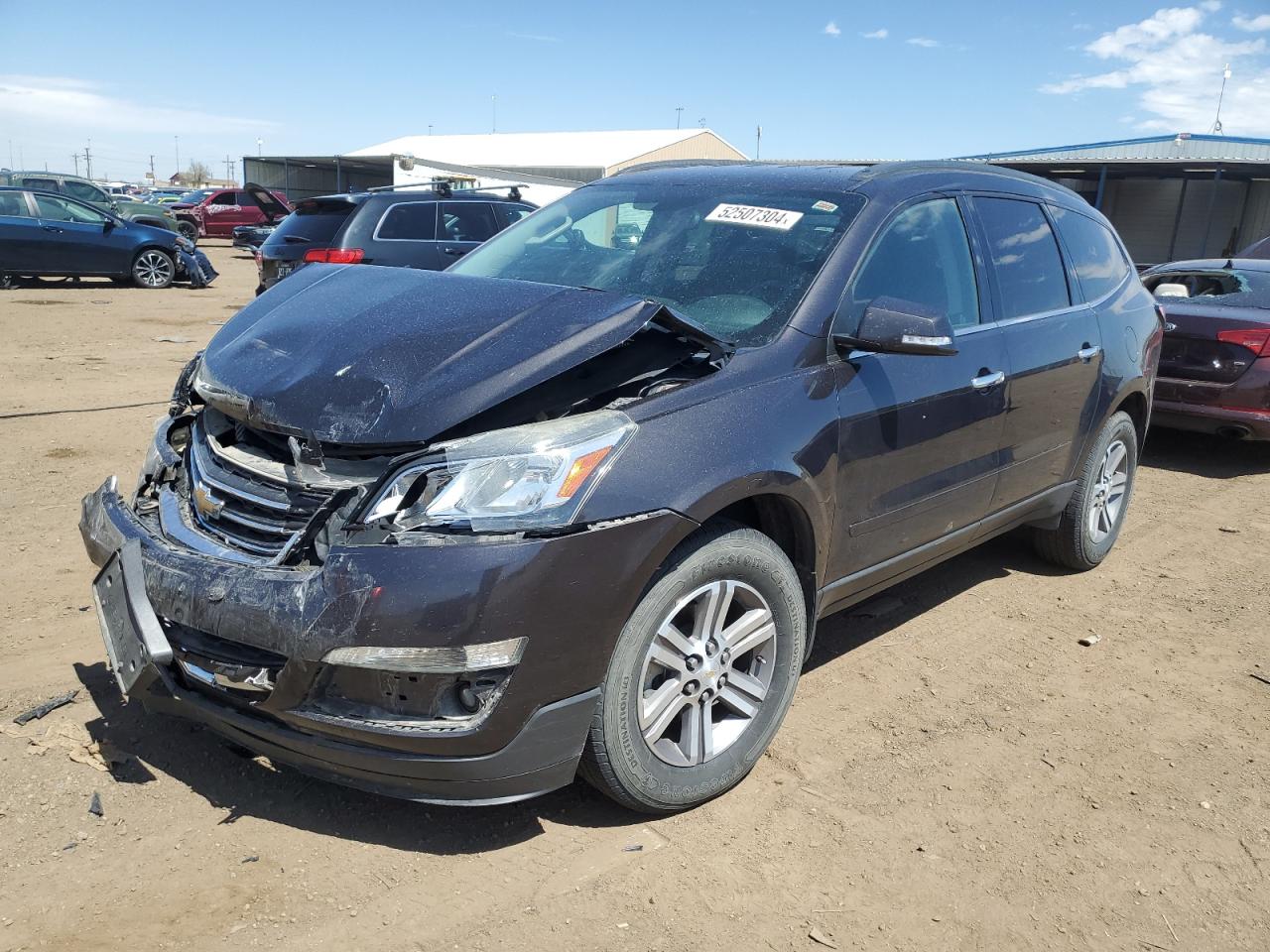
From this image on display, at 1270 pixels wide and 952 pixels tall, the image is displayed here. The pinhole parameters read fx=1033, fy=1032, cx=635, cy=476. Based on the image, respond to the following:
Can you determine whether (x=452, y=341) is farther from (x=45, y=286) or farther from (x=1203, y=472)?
(x=45, y=286)

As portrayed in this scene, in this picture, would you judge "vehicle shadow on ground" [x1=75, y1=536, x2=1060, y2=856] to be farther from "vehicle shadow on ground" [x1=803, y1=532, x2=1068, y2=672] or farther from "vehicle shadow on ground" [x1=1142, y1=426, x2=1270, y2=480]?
"vehicle shadow on ground" [x1=1142, y1=426, x2=1270, y2=480]

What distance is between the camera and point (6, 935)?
2.40m

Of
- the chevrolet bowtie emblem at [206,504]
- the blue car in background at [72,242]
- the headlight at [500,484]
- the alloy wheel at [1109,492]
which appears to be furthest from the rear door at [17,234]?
the headlight at [500,484]

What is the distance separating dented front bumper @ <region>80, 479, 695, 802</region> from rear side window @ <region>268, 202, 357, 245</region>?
32.0ft

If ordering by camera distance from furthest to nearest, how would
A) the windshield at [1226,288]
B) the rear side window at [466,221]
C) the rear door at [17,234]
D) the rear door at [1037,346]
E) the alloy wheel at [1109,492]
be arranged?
the rear door at [17,234]
the rear side window at [466,221]
the windshield at [1226,288]
the alloy wheel at [1109,492]
the rear door at [1037,346]

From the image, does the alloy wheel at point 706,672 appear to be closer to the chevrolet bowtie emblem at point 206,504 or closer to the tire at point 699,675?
the tire at point 699,675

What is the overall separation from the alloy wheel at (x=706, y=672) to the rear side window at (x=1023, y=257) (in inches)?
73.8

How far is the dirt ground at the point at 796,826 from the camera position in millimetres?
2564

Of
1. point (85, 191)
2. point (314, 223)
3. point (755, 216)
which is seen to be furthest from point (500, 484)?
point (85, 191)

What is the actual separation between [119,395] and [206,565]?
21.7 feet

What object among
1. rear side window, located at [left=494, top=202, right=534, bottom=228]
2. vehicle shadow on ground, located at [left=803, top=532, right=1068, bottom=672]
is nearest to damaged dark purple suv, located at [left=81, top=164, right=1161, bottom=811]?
vehicle shadow on ground, located at [left=803, top=532, right=1068, bottom=672]

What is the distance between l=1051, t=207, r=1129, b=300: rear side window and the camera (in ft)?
15.6

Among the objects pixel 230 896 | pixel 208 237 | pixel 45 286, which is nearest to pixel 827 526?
pixel 230 896

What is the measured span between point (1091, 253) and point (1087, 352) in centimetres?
62
